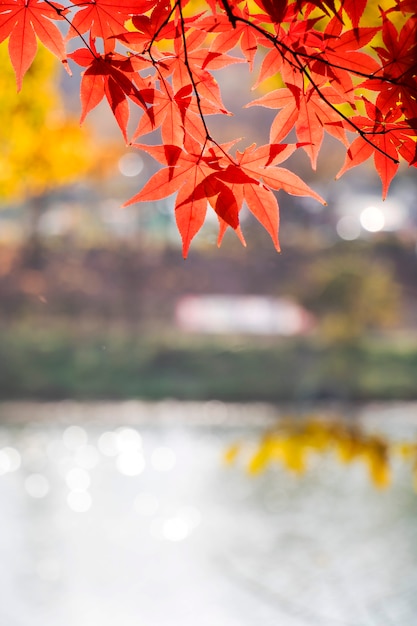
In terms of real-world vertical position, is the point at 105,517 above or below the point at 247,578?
above

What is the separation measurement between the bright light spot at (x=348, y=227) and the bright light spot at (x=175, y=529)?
19.2 feet

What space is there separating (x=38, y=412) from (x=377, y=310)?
12.1 ft

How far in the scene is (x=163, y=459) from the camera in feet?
16.0

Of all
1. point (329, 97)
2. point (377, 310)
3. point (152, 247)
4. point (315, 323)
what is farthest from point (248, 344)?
point (329, 97)

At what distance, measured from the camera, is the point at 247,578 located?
10.2ft

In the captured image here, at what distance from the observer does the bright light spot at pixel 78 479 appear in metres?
4.21

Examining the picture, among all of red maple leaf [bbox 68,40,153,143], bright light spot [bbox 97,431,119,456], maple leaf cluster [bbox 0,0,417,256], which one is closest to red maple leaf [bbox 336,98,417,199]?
maple leaf cluster [bbox 0,0,417,256]

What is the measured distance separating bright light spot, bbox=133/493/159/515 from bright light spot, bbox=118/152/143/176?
18.1 ft

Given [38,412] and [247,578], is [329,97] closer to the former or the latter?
[247,578]

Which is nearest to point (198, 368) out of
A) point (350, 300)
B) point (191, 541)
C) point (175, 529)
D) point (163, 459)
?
point (350, 300)

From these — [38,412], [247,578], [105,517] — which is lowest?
[247,578]

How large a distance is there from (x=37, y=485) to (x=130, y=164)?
5.69 m

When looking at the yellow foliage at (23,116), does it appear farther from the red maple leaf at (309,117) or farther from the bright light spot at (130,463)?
the bright light spot at (130,463)

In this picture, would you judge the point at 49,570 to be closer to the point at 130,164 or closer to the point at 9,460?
the point at 9,460
